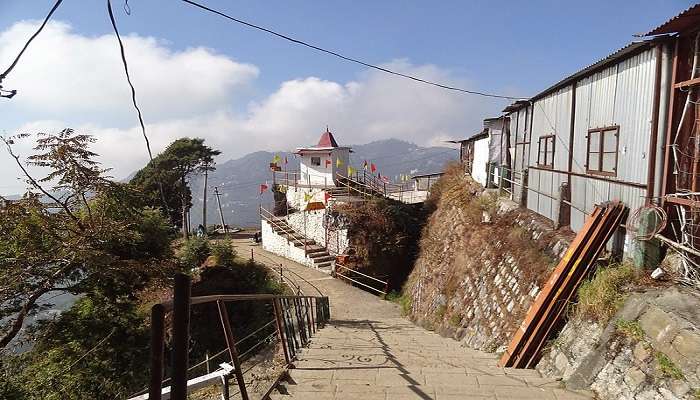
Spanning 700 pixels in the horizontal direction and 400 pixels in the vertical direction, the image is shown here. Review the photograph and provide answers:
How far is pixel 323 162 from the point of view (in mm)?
28438

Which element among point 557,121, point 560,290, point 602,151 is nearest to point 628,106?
point 602,151

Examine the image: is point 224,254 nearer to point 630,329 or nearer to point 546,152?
point 546,152

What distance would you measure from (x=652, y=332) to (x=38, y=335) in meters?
14.1

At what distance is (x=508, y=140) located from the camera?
16.2 meters

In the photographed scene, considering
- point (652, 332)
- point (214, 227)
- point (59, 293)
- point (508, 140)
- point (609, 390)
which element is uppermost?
point (508, 140)

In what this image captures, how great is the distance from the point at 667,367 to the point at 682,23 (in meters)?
4.22

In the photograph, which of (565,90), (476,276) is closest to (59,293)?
(476,276)

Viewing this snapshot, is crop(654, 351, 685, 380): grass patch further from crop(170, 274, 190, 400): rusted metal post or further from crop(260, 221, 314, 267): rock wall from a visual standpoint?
crop(260, 221, 314, 267): rock wall

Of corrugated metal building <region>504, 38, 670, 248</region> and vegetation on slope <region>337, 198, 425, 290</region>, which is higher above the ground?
corrugated metal building <region>504, 38, 670, 248</region>

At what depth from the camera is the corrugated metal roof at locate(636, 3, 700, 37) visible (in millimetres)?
4913

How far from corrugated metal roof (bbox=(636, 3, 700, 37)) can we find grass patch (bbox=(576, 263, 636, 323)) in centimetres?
321

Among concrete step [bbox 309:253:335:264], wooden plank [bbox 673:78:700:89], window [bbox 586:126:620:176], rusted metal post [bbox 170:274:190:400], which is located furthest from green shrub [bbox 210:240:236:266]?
rusted metal post [bbox 170:274:190:400]

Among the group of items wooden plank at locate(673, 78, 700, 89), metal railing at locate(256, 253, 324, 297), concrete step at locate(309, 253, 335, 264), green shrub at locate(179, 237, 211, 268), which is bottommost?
metal railing at locate(256, 253, 324, 297)

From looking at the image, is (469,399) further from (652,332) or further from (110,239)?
(110,239)
